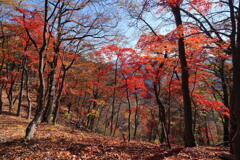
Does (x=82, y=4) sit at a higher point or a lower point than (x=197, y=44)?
higher

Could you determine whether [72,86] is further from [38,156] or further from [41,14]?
[38,156]

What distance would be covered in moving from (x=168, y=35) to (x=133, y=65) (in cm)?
492

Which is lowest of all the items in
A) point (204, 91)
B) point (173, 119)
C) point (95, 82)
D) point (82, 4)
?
point (173, 119)

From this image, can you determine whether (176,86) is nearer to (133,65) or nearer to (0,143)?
(133,65)

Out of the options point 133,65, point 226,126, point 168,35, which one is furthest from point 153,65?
point 226,126

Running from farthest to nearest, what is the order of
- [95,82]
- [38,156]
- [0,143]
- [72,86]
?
1. [72,86]
2. [95,82]
3. [0,143]
4. [38,156]

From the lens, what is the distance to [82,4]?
300 inches

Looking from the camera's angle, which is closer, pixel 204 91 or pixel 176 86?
pixel 176 86

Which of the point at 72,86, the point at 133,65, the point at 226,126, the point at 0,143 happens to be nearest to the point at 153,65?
the point at 133,65

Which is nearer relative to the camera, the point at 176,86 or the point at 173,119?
the point at 176,86

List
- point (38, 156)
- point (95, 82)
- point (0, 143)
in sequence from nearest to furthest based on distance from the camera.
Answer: point (38, 156)
point (0, 143)
point (95, 82)

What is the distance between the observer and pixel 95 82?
65.0ft

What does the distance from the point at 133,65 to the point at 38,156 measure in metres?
9.25

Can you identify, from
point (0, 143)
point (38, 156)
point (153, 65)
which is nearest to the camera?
point (38, 156)
